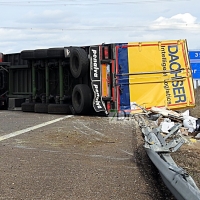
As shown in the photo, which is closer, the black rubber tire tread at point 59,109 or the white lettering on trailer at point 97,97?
the white lettering on trailer at point 97,97

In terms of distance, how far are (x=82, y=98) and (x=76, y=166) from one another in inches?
268

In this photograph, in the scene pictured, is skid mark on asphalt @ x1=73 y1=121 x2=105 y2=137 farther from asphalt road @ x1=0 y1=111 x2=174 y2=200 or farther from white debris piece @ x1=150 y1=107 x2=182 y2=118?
white debris piece @ x1=150 y1=107 x2=182 y2=118

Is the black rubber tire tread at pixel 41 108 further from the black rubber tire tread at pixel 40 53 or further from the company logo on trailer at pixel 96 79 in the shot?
the company logo on trailer at pixel 96 79

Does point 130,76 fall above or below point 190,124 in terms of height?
above

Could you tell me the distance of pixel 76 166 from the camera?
5.51 metres

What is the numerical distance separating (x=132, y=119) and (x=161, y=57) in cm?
215

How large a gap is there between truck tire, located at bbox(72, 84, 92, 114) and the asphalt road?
10.1 ft

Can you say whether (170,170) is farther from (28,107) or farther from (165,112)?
(28,107)

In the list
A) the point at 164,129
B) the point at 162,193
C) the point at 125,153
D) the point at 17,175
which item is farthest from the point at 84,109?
the point at 162,193

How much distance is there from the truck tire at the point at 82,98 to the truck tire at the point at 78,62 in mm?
391

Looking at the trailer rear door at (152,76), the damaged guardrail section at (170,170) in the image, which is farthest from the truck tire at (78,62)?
the damaged guardrail section at (170,170)

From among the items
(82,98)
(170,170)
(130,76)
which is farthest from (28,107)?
(170,170)

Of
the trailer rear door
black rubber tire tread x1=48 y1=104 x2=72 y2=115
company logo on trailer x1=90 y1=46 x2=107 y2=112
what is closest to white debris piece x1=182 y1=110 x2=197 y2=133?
the trailer rear door

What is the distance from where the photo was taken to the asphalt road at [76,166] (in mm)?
4316
